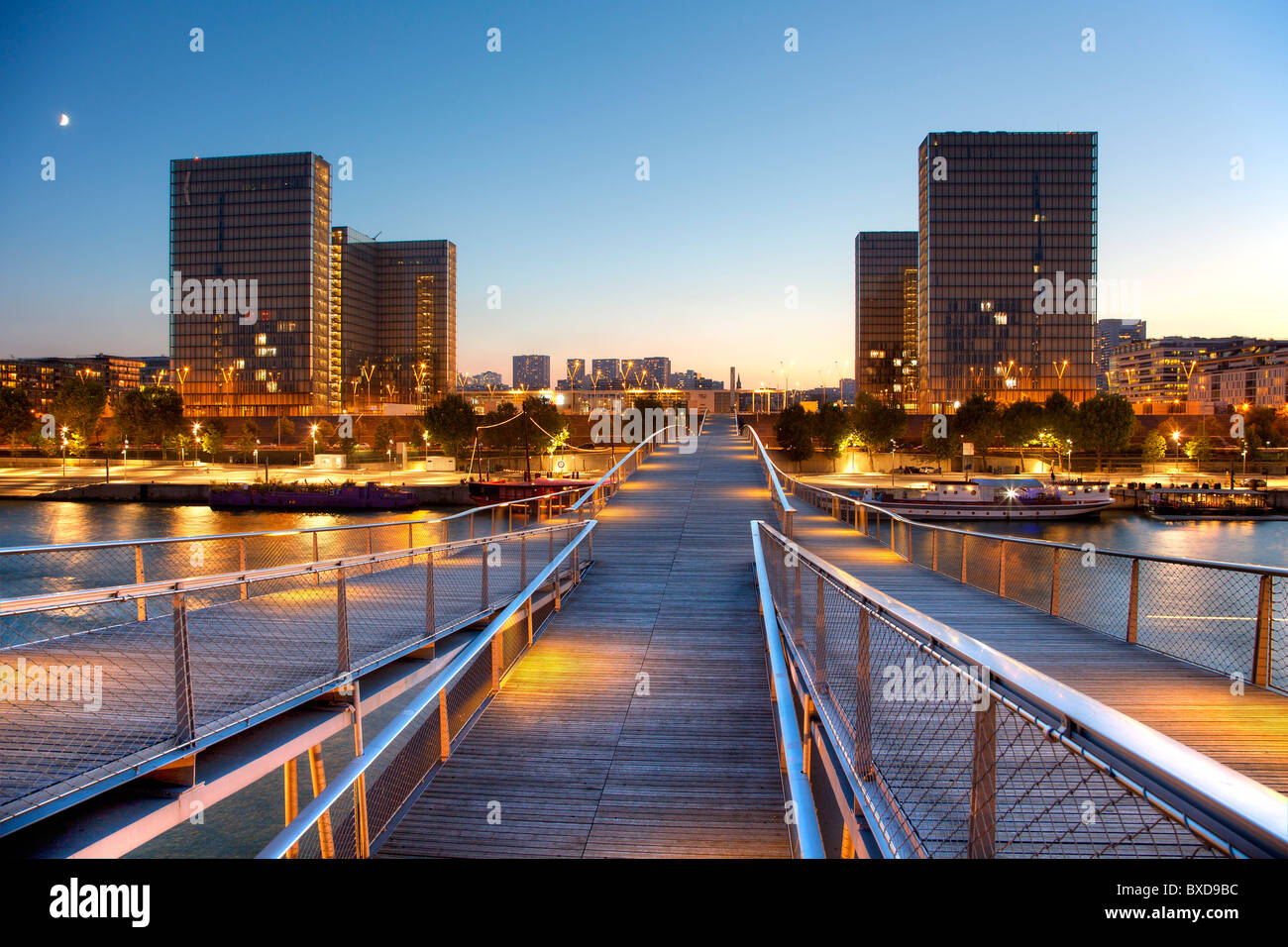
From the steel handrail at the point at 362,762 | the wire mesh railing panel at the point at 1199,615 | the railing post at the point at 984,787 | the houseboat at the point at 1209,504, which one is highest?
the railing post at the point at 984,787

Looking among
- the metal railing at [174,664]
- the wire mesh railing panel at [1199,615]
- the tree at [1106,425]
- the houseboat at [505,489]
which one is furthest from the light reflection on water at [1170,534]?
A: the metal railing at [174,664]

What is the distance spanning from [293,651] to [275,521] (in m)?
42.0

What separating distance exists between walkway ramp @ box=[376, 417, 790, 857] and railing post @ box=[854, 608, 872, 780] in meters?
1.54

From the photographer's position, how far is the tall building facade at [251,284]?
106 m

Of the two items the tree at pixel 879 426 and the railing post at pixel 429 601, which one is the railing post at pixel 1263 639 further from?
the tree at pixel 879 426

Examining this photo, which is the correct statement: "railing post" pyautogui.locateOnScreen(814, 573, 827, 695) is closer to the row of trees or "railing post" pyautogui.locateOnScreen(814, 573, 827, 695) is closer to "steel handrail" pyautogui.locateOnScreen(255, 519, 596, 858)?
"steel handrail" pyautogui.locateOnScreen(255, 519, 596, 858)

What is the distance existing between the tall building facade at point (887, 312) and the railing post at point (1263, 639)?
449ft

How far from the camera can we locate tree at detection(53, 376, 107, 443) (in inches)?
2867

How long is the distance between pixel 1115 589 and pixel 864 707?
94.8 ft

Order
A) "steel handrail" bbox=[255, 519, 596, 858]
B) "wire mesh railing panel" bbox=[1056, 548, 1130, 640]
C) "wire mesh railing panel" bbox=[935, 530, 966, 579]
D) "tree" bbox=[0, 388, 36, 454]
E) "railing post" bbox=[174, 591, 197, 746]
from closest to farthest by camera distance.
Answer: "steel handrail" bbox=[255, 519, 596, 858] → "railing post" bbox=[174, 591, 197, 746] → "wire mesh railing panel" bbox=[1056, 548, 1130, 640] → "wire mesh railing panel" bbox=[935, 530, 966, 579] → "tree" bbox=[0, 388, 36, 454]

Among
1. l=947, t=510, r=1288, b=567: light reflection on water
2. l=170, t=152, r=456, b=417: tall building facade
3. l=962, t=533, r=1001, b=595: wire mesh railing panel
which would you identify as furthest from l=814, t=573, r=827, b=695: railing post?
l=170, t=152, r=456, b=417: tall building facade

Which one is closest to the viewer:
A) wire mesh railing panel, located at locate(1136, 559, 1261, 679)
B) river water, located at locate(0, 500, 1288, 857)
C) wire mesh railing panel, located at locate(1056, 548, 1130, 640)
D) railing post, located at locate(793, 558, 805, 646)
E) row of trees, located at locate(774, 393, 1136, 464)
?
railing post, located at locate(793, 558, 805, 646)

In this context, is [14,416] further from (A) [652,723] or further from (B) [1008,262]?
(B) [1008,262]

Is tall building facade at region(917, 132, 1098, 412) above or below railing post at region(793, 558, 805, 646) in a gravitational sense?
above
